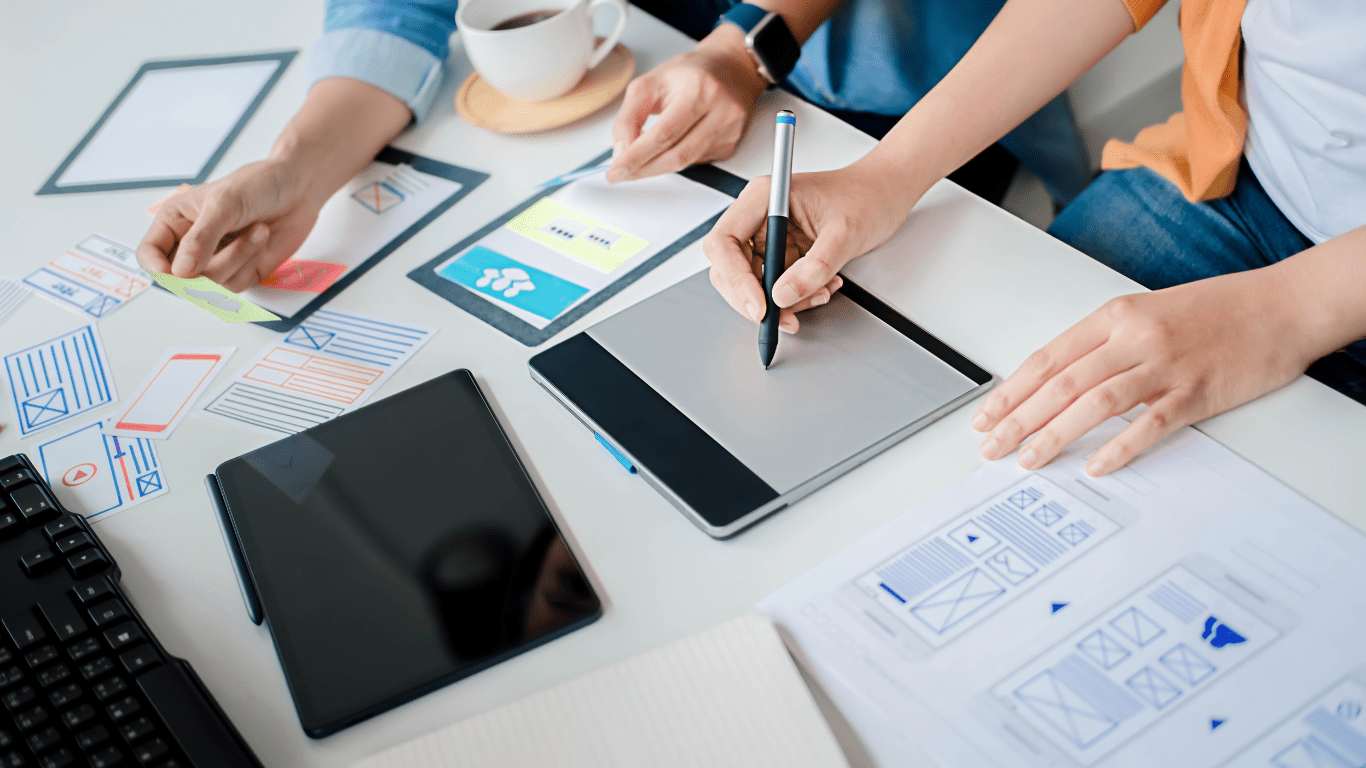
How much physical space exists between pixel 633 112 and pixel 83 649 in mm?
641

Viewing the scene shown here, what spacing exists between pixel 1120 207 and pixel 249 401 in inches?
33.8

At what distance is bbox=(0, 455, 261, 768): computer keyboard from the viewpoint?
0.48 m

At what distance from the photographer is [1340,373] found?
2.50 feet

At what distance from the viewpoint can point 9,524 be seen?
0.59 meters

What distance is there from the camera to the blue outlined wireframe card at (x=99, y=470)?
0.65 m

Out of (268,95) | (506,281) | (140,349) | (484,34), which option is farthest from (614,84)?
(140,349)

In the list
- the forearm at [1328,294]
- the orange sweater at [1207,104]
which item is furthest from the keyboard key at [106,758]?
Result: the orange sweater at [1207,104]

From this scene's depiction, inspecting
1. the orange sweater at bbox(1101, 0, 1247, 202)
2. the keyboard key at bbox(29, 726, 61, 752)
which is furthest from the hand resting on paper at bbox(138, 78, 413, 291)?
the orange sweater at bbox(1101, 0, 1247, 202)

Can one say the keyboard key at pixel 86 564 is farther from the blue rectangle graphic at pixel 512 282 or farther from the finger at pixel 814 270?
the finger at pixel 814 270

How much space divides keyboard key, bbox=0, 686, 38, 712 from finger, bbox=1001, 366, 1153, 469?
0.62 m

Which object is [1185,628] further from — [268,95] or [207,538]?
[268,95]

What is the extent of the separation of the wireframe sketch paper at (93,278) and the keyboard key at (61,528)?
294 millimetres

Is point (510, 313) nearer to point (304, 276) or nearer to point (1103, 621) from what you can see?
point (304, 276)

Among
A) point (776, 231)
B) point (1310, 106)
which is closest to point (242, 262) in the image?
point (776, 231)
